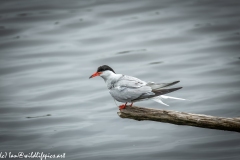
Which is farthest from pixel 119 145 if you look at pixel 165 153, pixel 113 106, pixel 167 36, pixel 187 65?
pixel 167 36

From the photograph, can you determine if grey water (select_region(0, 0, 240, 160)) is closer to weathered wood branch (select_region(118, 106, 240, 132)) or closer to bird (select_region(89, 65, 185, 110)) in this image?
bird (select_region(89, 65, 185, 110))

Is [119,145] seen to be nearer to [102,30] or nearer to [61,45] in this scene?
[61,45]

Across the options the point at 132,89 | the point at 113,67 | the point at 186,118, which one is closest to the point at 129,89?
the point at 132,89

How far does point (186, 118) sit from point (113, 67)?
10.6 m

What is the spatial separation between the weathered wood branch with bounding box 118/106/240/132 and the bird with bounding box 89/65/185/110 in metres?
0.45

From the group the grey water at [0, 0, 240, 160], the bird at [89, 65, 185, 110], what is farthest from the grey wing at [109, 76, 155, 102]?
the grey water at [0, 0, 240, 160]

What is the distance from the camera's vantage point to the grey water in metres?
10.2

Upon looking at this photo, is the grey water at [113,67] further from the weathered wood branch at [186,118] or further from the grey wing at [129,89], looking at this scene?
the weathered wood branch at [186,118]

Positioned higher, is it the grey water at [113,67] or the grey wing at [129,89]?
the grey wing at [129,89]

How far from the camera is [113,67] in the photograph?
16.2 m

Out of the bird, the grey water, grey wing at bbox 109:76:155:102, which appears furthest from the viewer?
the grey water

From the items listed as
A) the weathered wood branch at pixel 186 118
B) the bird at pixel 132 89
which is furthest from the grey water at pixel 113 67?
the weathered wood branch at pixel 186 118

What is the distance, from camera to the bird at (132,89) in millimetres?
6500

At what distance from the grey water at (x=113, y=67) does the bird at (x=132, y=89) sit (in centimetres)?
267
